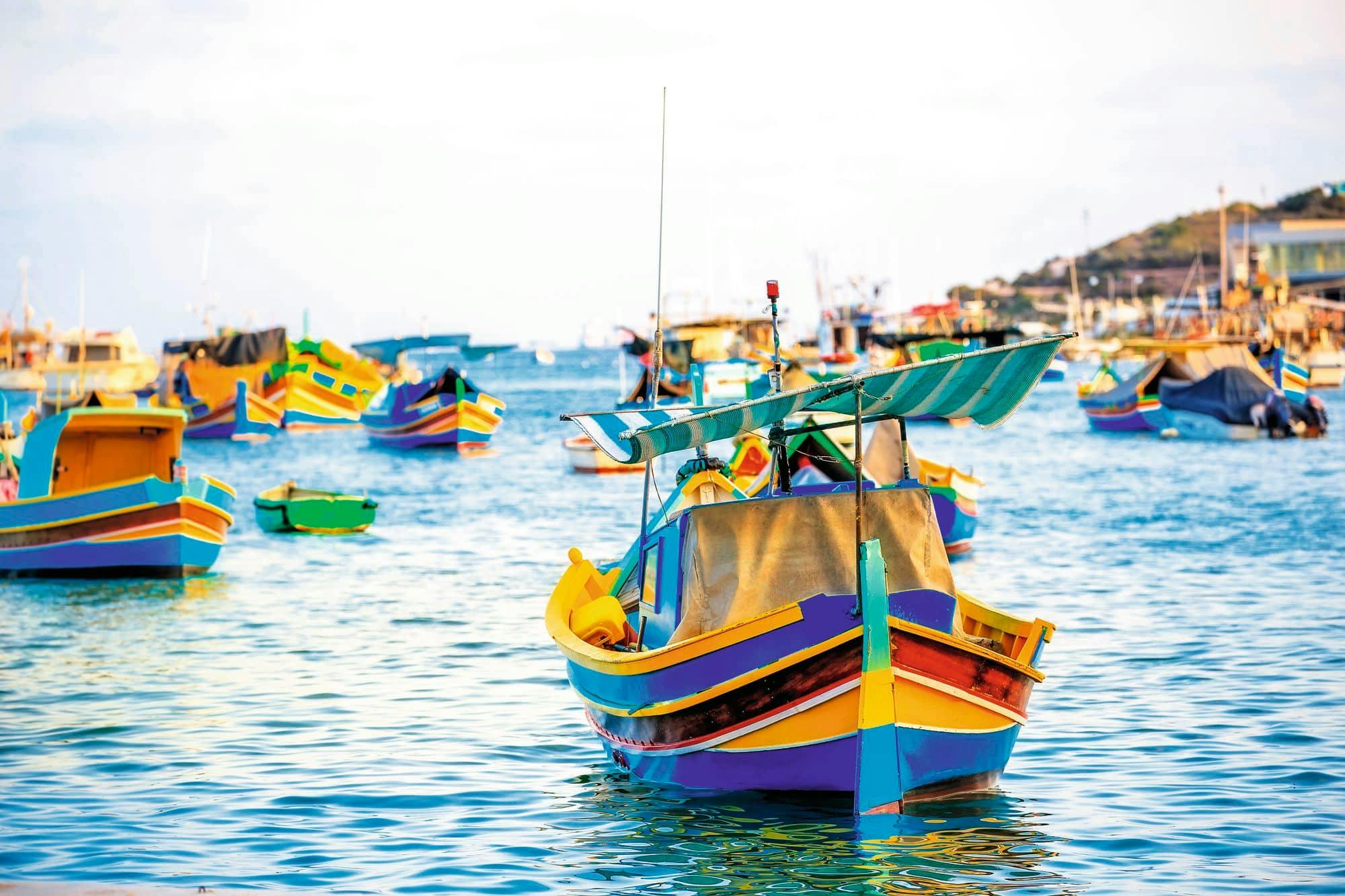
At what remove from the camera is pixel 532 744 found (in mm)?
14438

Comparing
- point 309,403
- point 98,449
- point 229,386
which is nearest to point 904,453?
point 98,449

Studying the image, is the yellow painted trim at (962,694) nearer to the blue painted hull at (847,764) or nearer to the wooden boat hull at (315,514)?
the blue painted hull at (847,764)

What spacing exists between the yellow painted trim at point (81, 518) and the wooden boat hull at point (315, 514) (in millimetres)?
7611

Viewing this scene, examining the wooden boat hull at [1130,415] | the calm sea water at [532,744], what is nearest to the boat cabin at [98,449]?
the calm sea water at [532,744]

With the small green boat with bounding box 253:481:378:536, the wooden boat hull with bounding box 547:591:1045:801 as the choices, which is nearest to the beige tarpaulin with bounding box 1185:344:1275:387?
the small green boat with bounding box 253:481:378:536

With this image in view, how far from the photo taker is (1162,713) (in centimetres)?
1500

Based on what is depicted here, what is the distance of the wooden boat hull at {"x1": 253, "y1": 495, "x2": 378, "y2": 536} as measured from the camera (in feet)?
108

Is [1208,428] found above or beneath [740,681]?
above

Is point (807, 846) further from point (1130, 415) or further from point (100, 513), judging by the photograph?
point (1130, 415)

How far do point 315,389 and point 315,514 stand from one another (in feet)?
168

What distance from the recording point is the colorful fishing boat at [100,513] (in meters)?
25.2

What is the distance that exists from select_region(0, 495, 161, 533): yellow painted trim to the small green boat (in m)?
7.61

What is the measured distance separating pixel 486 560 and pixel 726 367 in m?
27.6

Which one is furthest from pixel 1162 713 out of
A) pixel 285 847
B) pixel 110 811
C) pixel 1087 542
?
pixel 1087 542
